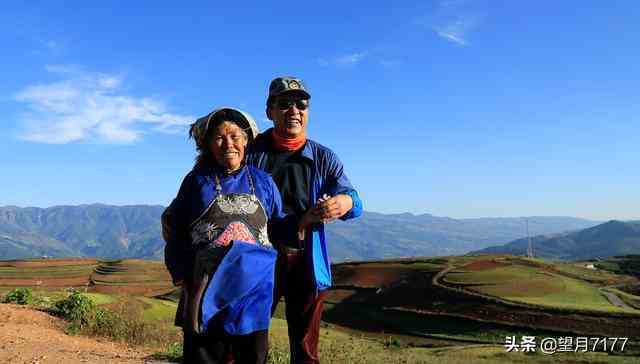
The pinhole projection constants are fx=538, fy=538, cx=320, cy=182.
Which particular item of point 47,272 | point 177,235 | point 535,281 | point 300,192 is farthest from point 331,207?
point 47,272

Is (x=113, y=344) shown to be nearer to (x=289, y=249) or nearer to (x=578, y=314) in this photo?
(x=289, y=249)

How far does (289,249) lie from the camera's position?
3.68 meters

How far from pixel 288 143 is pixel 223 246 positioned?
1067 mm

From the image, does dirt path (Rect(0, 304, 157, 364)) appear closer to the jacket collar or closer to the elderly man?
the elderly man

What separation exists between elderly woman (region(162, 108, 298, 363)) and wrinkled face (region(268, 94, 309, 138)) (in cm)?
46

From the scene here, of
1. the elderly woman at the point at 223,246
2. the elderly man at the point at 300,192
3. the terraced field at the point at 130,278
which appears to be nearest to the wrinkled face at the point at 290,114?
the elderly man at the point at 300,192

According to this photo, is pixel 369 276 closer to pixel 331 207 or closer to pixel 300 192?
pixel 300 192

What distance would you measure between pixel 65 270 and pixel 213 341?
87.4 meters

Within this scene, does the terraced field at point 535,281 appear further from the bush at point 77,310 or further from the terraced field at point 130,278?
the terraced field at point 130,278

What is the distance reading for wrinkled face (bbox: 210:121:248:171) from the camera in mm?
3330

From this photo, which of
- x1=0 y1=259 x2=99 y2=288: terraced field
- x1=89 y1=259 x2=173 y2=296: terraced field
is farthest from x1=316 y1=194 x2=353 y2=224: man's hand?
x1=0 y1=259 x2=99 y2=288: terraced field

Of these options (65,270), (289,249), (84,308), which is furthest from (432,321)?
(65,270)

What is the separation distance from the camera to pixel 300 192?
12.5ft

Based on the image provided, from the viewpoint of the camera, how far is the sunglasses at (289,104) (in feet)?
12.6
